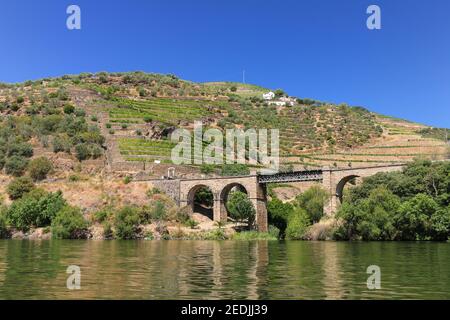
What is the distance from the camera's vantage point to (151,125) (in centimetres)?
8431

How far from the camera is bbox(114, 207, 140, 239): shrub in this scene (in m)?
52.8

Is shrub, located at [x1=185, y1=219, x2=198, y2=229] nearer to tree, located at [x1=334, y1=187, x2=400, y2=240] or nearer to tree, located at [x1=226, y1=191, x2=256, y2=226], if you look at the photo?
tree, located at [x1=226, y1=191, x2=256, y2=226]

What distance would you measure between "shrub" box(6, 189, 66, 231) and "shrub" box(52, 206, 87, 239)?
6.53 feet

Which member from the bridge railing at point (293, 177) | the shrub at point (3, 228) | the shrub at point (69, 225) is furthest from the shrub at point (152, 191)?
the shrub at point (3, 228)

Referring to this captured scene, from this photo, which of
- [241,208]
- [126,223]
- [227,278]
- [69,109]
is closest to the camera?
[227,278]

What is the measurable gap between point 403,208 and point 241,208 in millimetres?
21483

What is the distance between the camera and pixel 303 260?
24.8 metres

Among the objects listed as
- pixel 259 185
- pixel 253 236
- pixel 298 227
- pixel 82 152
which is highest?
pixel 82 152

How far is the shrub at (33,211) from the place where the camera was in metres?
55.1

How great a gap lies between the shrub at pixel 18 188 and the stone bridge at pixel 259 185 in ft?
56.9

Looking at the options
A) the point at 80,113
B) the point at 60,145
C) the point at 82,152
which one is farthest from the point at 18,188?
the point at 80,113

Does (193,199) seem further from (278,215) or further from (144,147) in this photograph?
(144,147)

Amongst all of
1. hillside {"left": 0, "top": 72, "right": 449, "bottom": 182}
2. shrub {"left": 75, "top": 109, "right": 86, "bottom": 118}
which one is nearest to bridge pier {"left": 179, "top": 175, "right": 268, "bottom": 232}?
hillside {"left": 0, "top": 72, "right": 449, "bottom": 182}

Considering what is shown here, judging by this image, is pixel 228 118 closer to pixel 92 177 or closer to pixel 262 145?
pixel 262 145
